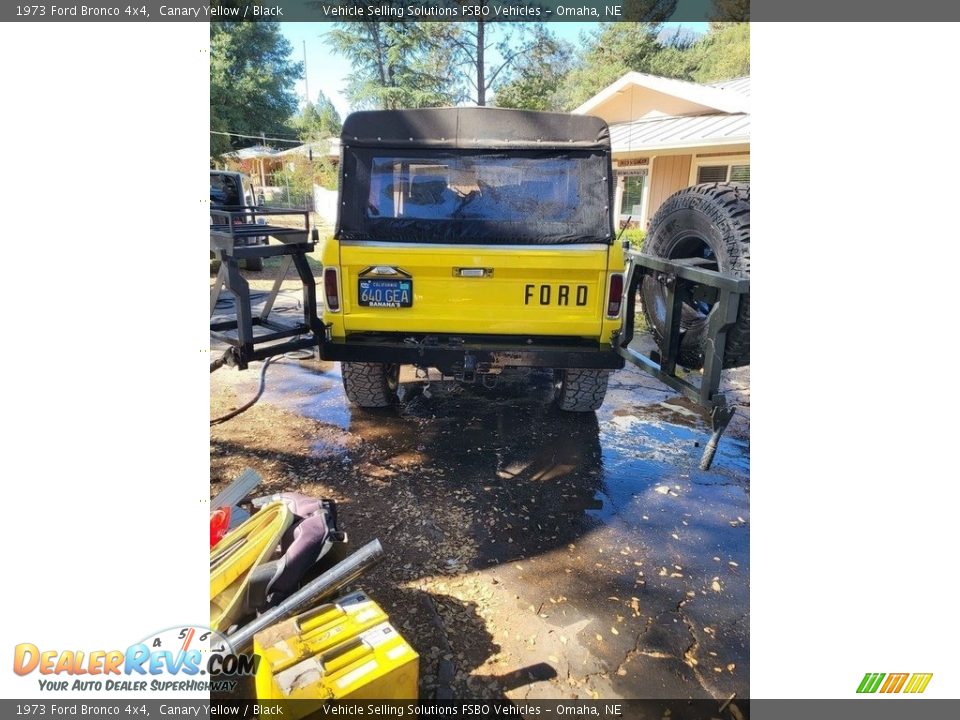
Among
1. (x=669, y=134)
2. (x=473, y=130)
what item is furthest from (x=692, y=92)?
(x=473, y=130)

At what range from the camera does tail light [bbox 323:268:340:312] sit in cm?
408

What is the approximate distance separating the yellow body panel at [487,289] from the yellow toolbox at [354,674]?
100 inches

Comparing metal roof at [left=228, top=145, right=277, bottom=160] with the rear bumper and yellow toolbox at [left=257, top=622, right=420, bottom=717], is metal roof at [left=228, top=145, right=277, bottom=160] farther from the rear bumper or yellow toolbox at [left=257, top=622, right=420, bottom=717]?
yellow toolbox at [left=257, top=622, right=420, bottom=717]

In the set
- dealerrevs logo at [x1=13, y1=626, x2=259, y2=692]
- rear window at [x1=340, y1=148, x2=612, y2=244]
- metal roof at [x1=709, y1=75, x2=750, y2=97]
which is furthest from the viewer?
metal roof at [x1=709, y1=75, x2=750, y2=97]

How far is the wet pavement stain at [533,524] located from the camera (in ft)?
7.84

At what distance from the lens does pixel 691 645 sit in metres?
2.50

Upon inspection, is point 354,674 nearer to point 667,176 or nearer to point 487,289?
point 487,289

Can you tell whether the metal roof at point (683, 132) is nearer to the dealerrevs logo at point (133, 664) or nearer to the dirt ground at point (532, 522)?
the dirt ground at point (532, 522)

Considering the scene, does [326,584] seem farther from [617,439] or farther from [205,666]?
[617,439]

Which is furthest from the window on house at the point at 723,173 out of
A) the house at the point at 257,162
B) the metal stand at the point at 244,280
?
the house at the point at 257,162

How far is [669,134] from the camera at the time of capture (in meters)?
12.2

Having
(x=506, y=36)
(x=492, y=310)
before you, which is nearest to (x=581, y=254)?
(x=492, y=310)

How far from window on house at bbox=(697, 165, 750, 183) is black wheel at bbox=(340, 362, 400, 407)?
9.72 meters
